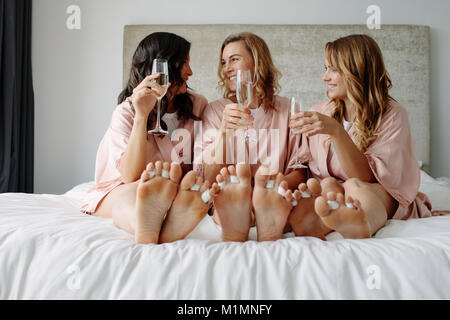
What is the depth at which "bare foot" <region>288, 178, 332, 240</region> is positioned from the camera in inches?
42.3

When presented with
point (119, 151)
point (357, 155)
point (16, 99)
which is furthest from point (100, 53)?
point (357, 155)

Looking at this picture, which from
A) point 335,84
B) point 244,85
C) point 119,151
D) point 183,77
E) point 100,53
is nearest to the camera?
point 244,85

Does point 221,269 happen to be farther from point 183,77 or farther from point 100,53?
point 100,53

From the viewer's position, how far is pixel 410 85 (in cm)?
316

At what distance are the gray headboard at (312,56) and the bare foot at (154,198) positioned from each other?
7.28 feet

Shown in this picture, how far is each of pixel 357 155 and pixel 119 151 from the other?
2.69 feet

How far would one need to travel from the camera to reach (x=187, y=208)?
104cm

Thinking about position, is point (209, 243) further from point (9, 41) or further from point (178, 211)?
point (9, 41)

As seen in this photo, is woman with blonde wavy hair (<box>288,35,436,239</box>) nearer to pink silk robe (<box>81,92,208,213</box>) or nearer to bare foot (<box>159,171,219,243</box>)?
bare foot (<box>159,171,219,243</box>)

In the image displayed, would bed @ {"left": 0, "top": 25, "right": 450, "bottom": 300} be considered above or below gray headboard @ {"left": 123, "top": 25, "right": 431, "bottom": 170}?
below

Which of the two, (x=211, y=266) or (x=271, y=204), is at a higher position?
(x=271, y=204)

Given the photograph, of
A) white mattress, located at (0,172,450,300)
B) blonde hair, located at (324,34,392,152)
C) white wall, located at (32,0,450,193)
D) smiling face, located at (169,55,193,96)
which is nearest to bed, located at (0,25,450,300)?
white mattress, located at (0,172,450,300)

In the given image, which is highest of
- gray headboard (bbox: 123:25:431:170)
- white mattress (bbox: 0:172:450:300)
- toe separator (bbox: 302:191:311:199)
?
gray headboard (bbox: 123:25:431:170)

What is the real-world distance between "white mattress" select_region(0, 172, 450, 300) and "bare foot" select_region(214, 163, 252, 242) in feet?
0.34
